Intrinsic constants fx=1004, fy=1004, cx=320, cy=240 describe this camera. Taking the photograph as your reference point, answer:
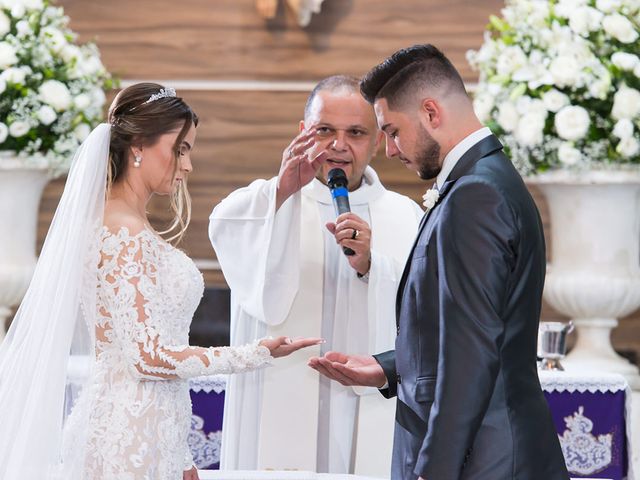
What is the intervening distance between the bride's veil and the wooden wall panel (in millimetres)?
2858

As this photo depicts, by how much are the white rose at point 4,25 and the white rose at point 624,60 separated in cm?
289

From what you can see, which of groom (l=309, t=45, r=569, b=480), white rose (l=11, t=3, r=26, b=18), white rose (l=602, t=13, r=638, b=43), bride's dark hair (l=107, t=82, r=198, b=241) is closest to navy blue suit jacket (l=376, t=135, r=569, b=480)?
groom (l=309, t=45, r=569, b=480)

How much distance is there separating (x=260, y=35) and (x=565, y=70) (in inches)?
73.7

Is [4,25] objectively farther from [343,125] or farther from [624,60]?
[624,60]

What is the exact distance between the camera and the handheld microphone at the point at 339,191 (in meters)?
3.44

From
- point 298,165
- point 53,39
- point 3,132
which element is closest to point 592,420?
point 298,165

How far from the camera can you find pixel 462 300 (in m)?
2.26

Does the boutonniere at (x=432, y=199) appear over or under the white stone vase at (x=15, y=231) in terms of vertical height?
under

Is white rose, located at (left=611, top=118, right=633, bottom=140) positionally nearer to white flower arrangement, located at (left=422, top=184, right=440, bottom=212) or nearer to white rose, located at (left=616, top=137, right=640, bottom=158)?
white rose, located at (left=616, top=137, right=640, bottom=158)

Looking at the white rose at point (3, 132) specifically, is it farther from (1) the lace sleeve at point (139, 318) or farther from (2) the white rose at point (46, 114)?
(1) the lace sleeve at point (139, 318)

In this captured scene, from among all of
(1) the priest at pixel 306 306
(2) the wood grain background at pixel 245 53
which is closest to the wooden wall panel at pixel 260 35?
(2) the wood grain background at pixel 245 53

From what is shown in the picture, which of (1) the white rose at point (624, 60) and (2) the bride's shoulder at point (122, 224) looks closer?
(2) the bride's shoulder at point (122, 224)

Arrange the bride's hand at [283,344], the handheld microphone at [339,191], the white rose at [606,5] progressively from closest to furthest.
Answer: the bride's hand at [283,344] → the handheld microphone at [339,191] → the white rose at [606,5]

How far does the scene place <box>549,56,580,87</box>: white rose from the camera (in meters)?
4.54
